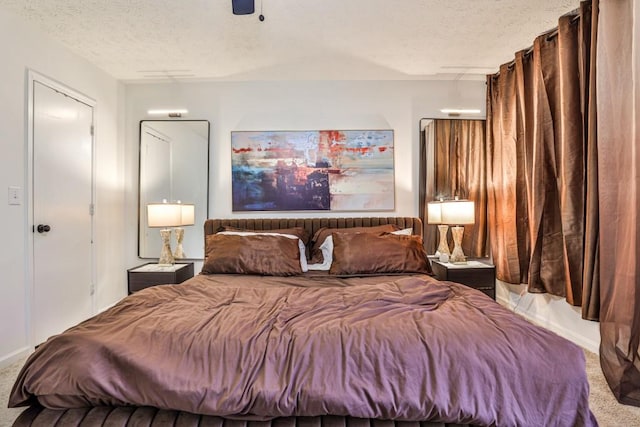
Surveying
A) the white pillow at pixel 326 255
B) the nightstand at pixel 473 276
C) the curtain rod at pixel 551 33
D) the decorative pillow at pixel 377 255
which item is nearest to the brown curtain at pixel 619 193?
the curtain rod at pixel 551 33

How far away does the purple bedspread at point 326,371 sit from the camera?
3.78 ft

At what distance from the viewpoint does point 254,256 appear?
274 cm

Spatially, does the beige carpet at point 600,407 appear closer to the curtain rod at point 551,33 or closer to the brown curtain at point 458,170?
the brown curtain at point 458,170

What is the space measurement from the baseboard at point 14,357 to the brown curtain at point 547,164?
421 cm

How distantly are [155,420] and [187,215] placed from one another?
2457 millimetres

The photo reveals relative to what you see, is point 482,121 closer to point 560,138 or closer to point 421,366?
point 560,138

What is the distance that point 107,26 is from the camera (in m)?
2.64

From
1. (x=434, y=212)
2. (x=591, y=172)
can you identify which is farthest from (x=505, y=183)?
(x=591, y=172)

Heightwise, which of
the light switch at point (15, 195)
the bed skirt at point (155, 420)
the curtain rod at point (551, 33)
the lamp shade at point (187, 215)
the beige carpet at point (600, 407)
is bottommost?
the beige carpet at point (600, 407)

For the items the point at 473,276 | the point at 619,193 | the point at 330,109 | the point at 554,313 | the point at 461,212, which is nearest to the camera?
the point at 619,193

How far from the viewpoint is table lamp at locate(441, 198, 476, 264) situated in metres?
3.14

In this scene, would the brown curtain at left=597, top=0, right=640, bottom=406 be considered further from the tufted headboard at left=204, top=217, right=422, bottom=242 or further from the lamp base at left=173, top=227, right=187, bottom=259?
the lamp base at left=173, top=227, right=187, bottom=259

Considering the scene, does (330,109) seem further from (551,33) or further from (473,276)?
(473,276)

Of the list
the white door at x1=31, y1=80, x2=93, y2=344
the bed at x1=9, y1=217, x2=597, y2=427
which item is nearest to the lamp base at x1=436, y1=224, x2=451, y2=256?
the bed at x1=9, y1=217, x2=597, y2=427
